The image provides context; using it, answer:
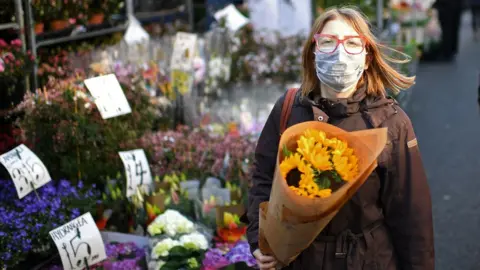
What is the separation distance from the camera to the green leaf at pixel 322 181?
6.70ft

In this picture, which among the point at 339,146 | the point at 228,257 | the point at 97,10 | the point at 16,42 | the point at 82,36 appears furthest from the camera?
the point at 97,10

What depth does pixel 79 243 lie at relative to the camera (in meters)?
3.46

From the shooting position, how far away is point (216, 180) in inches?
172

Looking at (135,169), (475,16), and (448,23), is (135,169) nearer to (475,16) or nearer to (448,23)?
(448,23)

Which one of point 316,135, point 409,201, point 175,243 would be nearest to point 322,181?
point 316,135

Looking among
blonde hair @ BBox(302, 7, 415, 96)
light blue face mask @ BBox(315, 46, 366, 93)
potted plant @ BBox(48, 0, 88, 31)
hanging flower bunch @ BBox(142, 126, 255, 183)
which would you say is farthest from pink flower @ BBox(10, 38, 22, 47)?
light blue face mask @ BBox(315, 46, 366, 93)

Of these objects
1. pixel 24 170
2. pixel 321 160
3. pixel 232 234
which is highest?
pixel 321 160

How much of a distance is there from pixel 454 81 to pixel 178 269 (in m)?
10.3

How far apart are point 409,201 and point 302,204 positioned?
49 centimetres

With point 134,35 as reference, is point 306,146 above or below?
above

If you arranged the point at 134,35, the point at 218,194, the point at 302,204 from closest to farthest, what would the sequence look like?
the point at 302,204
the point at 218,194
the point at 134,35

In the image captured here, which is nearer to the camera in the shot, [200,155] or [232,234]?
[232,234]

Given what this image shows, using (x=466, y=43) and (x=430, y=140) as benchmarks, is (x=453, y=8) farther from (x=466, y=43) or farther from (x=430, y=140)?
(x=430, y=140)

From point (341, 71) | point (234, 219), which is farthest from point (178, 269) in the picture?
point (341, 71)
